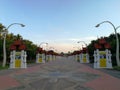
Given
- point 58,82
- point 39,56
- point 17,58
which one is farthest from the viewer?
point 39,56

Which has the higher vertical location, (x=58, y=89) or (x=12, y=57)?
(x=12, y=57)

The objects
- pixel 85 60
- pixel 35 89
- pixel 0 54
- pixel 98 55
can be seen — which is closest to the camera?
pixel 35 89

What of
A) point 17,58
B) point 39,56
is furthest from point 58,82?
point 39,56

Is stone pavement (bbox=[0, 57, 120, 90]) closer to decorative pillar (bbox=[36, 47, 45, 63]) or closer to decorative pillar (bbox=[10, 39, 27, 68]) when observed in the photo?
decorative pillar (bbox=[10, 39, 27, 68])

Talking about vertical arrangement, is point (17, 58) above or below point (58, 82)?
above

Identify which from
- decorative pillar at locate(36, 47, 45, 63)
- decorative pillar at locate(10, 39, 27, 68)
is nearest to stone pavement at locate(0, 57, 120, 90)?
decorative pillar at locate(10, 39, 27, 68)

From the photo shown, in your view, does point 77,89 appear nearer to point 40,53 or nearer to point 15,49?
point 15,49

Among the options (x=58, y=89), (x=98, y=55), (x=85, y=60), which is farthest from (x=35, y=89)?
(x=85, y=60)

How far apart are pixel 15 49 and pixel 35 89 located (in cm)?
2645

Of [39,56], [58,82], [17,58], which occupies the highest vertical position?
[39,56]

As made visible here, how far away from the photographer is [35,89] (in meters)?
11.6

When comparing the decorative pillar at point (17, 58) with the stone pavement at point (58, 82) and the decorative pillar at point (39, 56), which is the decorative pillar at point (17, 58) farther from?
the decorative pillar at point (39, 56)

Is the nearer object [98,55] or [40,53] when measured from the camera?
[98,55]

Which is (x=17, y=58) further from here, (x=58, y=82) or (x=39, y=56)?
(x=39, y=56)
